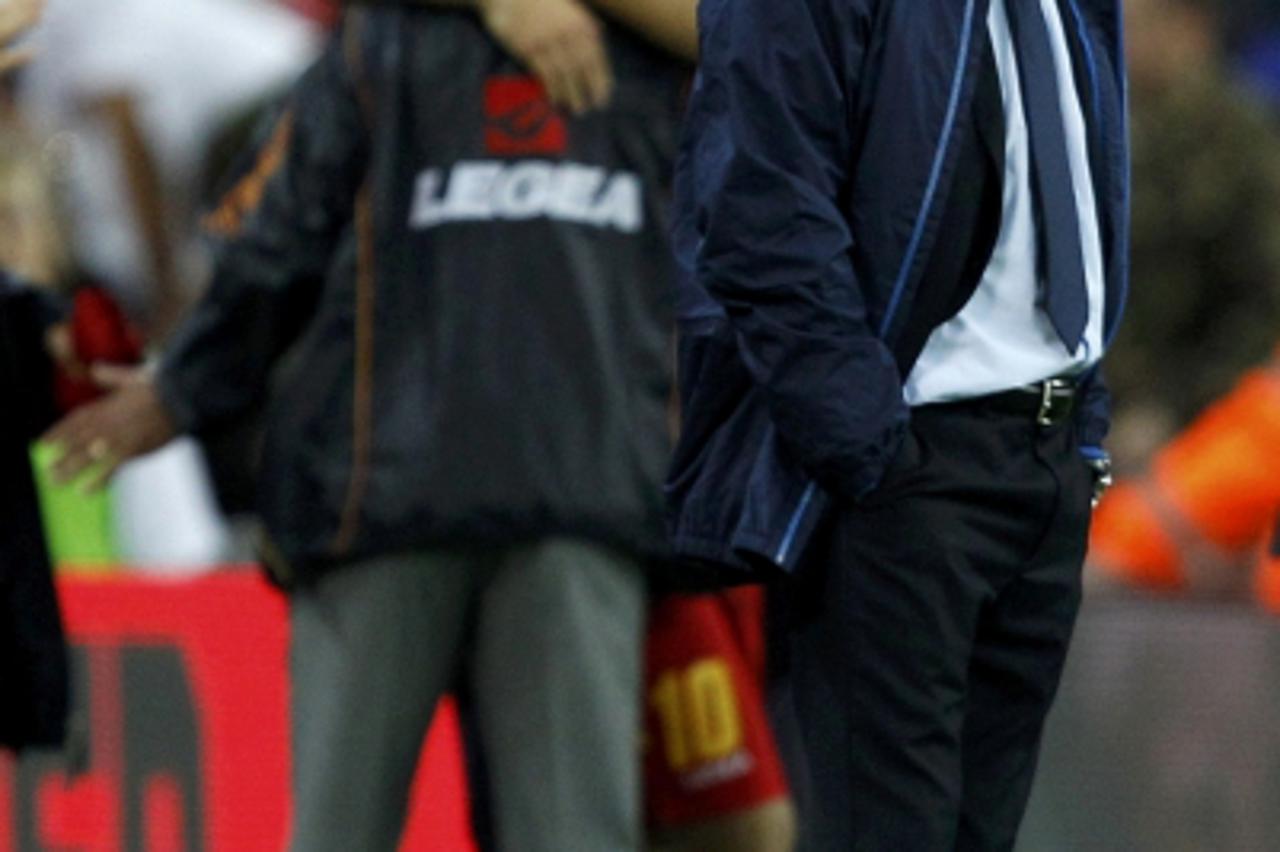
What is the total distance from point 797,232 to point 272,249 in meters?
1.59

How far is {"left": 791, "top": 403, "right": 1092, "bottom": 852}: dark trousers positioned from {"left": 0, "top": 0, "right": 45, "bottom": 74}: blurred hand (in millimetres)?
1619

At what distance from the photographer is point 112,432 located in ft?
16.8

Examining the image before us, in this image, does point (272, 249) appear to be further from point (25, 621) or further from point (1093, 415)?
point (1093, 415)

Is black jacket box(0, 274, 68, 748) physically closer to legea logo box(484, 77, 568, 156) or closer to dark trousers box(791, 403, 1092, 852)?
legea logo box(484, 77, 568, 156)

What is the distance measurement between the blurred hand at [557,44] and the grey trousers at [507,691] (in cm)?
75

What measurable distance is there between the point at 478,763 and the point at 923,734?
1.57 metres

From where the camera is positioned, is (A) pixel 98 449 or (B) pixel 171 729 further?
(B) pixel 171 729

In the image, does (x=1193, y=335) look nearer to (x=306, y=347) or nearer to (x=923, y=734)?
(x=306, y=347)

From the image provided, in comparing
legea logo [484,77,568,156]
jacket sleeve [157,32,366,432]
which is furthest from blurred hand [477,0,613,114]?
jacket sleeve [157,32,366,432]

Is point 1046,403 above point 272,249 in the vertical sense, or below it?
above

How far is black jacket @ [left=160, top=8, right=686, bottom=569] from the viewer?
15.7 ft

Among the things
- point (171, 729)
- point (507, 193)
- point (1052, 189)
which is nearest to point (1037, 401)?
point (1052, 189)

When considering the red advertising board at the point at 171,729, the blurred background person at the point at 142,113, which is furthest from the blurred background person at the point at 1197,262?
the blurred background person at the point at 142,113

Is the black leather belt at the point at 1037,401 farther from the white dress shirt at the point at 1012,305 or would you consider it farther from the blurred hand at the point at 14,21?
the blurred hand at the point at 14,21
